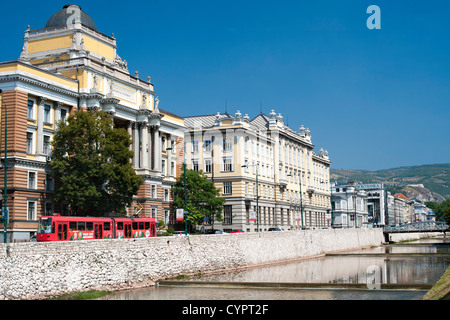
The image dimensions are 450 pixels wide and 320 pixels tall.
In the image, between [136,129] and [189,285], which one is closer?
[189,285]

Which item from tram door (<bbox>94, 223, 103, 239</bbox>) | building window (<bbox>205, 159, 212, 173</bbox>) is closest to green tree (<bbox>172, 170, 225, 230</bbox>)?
building window (<bbox>205, 159, 212, 173</bbox>)

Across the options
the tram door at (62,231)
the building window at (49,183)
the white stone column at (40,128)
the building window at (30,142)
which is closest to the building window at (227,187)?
the building window at (49,183)

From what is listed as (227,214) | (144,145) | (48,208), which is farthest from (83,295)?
(227,214)

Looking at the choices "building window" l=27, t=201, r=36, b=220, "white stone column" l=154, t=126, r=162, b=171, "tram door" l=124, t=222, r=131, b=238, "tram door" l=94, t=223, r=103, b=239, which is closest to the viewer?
"tram door" l=94, t=223, r=103, b=239

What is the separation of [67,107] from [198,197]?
24.3 metres

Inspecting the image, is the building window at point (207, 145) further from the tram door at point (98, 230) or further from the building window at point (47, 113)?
the tram door at point (98, 230)

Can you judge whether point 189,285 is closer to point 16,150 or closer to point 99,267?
point 99,267

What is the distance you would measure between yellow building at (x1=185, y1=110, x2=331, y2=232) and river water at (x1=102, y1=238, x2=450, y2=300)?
18967 mm

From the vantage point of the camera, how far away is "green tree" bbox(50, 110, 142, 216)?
190 ft

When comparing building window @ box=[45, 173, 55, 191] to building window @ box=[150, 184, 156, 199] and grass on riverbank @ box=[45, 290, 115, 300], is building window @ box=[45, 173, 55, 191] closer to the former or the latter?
building window @ box=[150, 184, 156, 199]

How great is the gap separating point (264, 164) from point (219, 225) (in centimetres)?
1576

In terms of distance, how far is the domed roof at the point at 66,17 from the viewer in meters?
74.0
